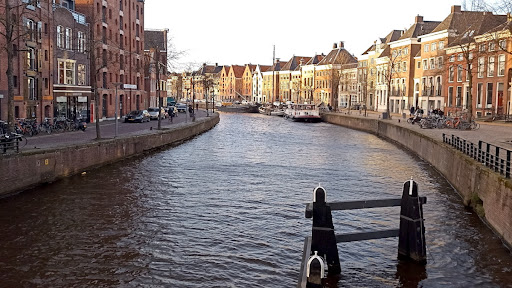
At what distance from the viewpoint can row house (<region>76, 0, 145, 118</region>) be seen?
57.3m

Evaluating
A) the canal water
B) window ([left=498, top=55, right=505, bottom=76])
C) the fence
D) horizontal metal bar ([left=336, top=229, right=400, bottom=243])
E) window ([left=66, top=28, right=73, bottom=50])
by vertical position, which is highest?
window ([left=66, top=28, right=73, bottom=50])

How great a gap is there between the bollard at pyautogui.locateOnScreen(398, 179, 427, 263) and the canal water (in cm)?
31

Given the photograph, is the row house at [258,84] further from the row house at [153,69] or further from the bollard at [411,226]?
the bollard at [411,226]

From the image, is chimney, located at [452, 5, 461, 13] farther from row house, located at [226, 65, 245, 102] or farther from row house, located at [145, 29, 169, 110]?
row house, located at [226, 65, 245, 102]

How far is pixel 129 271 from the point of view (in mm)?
12711

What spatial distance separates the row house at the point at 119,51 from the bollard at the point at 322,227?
4221 centimetres

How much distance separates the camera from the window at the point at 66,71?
1863 inches

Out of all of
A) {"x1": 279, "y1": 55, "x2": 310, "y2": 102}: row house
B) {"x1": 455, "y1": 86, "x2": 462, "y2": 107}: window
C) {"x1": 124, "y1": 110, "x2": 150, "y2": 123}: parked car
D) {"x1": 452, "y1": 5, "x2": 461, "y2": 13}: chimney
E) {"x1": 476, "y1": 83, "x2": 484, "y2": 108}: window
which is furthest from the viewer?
{"x1": 279, "y1": 55, "x2": 310, "y2": 102}: row house

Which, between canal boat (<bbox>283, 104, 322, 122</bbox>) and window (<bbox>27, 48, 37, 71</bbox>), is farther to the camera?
canal boat (<bbox>283, 104, 322, 122</bbox>)

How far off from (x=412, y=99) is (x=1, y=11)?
186ft

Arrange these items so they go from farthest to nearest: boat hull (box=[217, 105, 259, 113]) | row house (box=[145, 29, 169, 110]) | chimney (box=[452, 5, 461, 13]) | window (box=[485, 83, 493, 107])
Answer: boat hull (box=[217, 105, 259, 113]), row house (box=[145, 29, 169, 110]), chimney (box=[452, 5, 461, 13]), window (box=[485, 83, 493, 107])

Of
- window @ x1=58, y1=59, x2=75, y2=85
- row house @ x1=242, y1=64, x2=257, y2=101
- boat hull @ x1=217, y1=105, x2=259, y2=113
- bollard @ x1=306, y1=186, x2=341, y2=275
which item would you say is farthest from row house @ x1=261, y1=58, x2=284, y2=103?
bollard @ x1=306, y1=186, x2=341, y2=275

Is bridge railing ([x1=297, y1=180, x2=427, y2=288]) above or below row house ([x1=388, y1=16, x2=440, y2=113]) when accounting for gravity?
below

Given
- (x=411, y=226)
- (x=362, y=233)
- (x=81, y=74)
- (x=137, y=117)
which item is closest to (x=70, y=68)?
(x=81, y=74)
